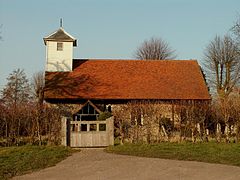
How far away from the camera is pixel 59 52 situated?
43375 mm

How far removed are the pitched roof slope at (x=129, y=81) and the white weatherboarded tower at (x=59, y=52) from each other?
0.75 metres

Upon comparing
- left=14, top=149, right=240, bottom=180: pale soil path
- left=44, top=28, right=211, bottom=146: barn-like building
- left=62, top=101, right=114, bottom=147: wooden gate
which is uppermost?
left=44, top=28, right=211, bottom=146: barn-like building

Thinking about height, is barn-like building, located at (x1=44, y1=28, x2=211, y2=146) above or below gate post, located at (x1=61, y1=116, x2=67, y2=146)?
above

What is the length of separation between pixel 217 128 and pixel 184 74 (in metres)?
18.2

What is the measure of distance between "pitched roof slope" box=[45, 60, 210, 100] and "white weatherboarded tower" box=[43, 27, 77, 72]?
749 millimetres

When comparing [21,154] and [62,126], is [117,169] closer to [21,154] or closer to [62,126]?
[21,154]

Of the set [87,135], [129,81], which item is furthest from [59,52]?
[87,135]

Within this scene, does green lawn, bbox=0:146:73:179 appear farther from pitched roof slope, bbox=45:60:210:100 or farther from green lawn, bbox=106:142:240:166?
pitched roof slope, bbox=45:60:210:100

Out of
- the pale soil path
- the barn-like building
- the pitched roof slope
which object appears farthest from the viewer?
the pitched roof slope

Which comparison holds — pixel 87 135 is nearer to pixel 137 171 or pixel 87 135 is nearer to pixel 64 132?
pixel 64 132

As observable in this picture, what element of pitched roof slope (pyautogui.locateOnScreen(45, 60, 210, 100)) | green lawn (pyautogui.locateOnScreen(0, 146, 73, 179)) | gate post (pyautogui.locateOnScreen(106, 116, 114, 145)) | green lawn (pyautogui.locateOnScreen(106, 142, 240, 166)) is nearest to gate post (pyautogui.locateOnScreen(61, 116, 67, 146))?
gate post (pyautogui.locateOnScreen(106, 116, 114, 145))

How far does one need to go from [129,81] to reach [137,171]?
94.2ft

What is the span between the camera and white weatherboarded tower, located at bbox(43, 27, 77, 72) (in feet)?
142

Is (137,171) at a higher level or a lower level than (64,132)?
lower
